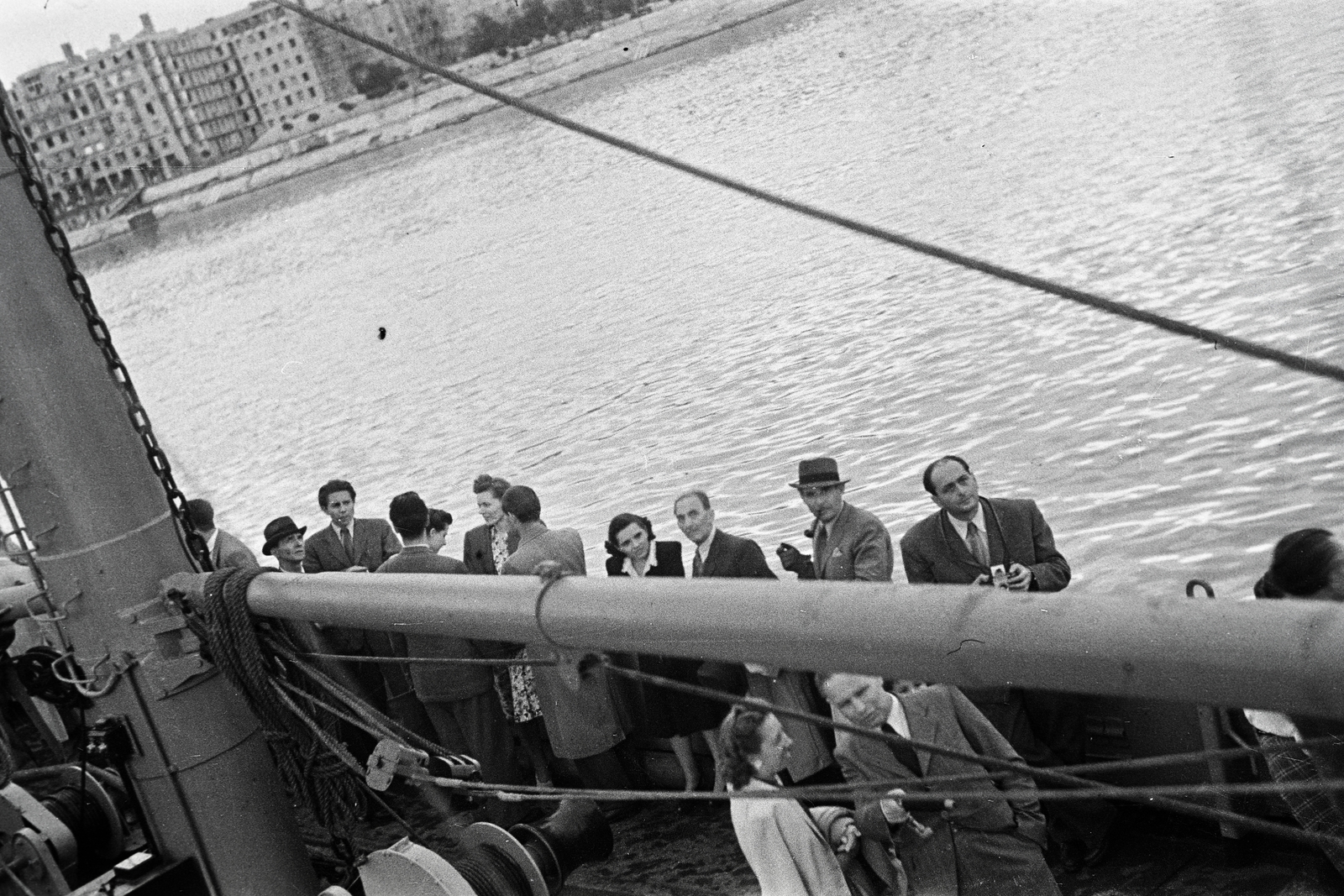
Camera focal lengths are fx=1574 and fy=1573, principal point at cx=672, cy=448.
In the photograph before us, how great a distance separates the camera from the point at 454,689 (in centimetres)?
679

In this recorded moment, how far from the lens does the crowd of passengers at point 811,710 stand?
4168 millimetres

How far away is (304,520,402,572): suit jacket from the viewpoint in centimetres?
813

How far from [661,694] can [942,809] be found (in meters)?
2.07

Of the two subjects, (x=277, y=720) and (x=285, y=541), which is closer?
(x=277, y=720)

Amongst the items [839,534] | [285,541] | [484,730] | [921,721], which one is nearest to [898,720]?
[921,721]

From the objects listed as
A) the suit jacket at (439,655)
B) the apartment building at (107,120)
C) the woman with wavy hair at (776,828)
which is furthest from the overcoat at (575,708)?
the apartment building at (107,120)

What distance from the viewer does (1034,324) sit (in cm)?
2069

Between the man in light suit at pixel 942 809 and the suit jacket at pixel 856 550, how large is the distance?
1560 mm

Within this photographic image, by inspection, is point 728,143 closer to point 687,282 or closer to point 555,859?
point 687,282

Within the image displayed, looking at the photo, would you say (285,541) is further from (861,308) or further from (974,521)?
(861,308)

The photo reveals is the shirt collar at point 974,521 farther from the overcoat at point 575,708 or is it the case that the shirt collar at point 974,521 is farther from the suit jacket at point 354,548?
the suit jacket at point 354,548

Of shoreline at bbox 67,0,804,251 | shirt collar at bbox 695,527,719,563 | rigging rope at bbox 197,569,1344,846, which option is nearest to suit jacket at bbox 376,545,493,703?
shirt collar at bbox 695,527,719,563

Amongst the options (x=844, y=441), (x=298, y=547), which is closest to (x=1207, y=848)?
(x=298, y=547)

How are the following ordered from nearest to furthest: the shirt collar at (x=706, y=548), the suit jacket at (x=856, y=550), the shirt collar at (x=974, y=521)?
the shirt collar at (x=974, y=521)
the suit jacket at (x=856, y=550)
the shirt collar at (x=706, y=548)
